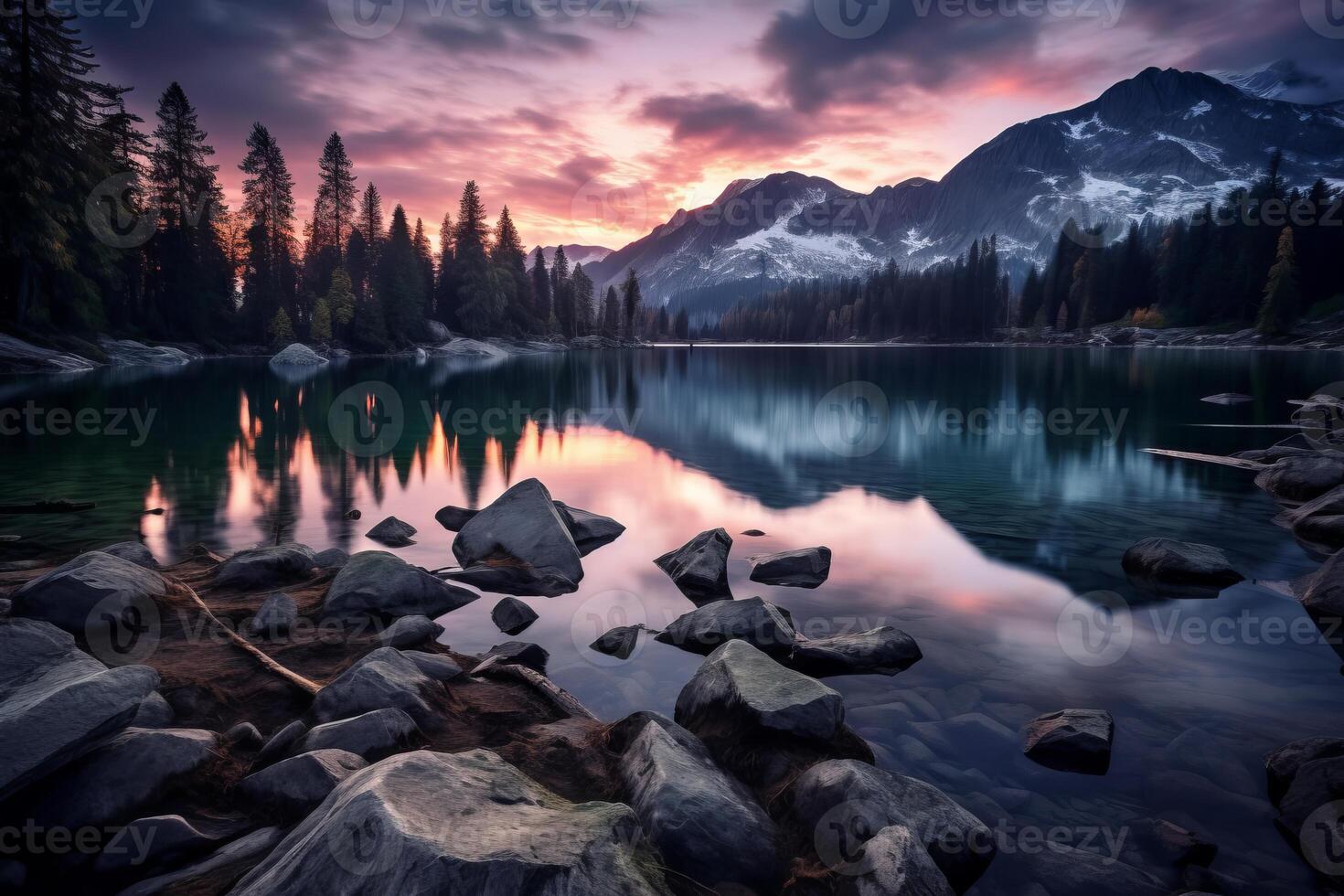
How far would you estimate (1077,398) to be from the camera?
40.2 metres

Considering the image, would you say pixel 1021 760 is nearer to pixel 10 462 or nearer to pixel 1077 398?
pixel 10 462

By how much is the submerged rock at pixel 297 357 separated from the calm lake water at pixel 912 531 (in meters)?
35.0

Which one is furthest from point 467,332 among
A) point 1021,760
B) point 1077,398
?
point 1021,760

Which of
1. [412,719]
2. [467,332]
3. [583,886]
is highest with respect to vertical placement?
[467,332]

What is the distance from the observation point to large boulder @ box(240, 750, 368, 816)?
4.35m

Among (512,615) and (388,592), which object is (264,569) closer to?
(388,592)

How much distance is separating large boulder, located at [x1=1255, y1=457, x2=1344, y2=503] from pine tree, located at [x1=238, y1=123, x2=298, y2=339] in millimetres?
91260

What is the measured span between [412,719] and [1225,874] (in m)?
6.24

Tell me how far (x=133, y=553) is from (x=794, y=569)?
978 centimetres

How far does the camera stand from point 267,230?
273 feet

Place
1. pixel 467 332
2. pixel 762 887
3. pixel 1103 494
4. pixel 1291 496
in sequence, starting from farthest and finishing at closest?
pixel 467 332
pixel 1103 494
pixel 1291 496
pixel 762 887

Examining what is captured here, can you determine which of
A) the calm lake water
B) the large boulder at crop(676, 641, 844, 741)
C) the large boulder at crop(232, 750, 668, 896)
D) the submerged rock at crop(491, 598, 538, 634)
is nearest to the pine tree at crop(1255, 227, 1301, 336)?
the calm lake water

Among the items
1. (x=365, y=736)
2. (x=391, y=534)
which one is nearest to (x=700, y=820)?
(x=365, y=736)

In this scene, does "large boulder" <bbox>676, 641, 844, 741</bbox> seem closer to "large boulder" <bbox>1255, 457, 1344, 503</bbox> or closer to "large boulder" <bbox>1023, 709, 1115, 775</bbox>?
"large boulder" <bbox>1023, 709, 1115, 775</bbox>
